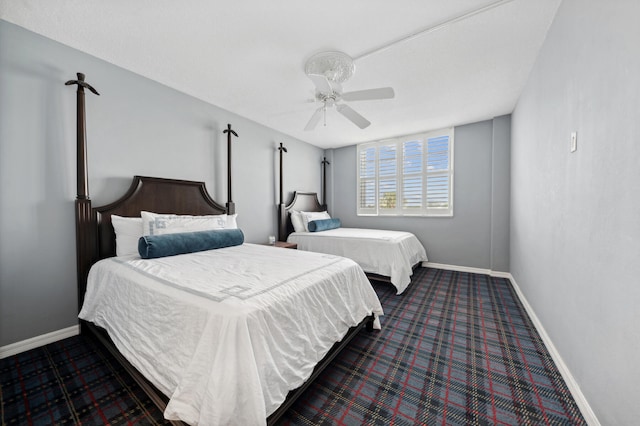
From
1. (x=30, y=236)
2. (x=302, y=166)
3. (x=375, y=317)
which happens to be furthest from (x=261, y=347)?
(x=302, y=166)

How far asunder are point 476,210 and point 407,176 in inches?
50.7

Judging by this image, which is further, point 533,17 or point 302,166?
point 302,166

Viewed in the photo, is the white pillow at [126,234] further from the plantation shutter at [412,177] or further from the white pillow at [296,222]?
the plantation shutter at [412,177]

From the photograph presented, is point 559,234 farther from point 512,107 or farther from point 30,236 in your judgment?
point 30,236

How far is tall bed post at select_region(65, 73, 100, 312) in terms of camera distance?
198cm

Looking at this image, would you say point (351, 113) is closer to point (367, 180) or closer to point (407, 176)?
point (407, 176)

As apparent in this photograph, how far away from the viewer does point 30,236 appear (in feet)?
6.12

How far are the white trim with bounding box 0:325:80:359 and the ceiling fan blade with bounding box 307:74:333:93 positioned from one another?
2.97 meters

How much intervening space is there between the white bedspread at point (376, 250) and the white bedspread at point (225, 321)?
127cm

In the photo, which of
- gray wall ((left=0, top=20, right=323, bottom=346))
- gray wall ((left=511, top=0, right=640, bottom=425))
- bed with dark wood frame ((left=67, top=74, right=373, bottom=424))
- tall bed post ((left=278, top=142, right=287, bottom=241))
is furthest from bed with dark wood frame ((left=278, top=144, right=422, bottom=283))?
gray wall ((left=511, top=0, right=640, bottom=425))

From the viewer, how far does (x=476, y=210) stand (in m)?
3.94

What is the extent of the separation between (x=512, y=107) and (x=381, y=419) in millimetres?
4037

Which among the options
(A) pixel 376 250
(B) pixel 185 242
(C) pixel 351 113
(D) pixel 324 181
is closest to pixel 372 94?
(C) pixel 351 113

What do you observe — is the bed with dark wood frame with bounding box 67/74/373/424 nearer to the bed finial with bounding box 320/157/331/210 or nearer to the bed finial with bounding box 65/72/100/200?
the bed finial with bounding box 65/72/100/200
